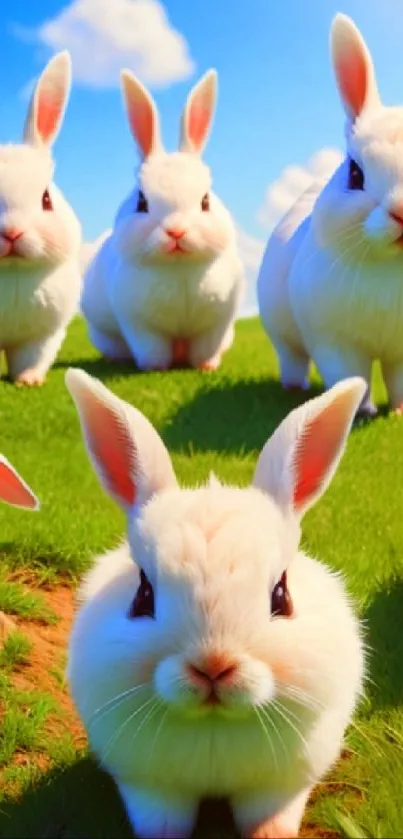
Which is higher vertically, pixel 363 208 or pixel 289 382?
pixel 363 208

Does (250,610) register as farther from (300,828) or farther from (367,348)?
(367,348)

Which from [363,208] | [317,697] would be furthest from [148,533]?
[363,208]

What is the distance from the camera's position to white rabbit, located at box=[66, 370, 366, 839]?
280cm

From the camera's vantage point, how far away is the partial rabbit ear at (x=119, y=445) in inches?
126

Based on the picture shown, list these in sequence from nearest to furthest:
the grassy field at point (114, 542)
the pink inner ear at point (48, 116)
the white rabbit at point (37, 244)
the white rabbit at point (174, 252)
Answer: the grassy field at point (114, 542) < the white rabbit at point (37, 244) < the pink inner ear at point (48, 116) < the white rabbit at point (174, 252)

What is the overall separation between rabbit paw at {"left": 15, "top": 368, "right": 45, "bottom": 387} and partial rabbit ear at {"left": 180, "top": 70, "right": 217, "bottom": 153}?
217 centimetres

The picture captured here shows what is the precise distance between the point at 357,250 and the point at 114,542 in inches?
114

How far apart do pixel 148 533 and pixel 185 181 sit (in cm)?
671

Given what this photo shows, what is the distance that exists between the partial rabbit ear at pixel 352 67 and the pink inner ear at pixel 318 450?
4721 millimetres

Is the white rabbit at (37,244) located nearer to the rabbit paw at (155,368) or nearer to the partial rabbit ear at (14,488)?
the rabbit paw at (155,368)

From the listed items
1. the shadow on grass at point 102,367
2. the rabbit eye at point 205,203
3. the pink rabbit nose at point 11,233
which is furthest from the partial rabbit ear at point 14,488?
the rabbit eye at point 205,203

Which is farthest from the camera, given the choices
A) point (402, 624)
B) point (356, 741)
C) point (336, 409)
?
point (402, 624)

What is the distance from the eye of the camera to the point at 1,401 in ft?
28.8

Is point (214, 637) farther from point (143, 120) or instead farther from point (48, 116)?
point (143, 120)
